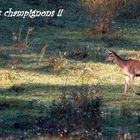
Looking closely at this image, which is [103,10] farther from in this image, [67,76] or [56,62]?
[67,76]

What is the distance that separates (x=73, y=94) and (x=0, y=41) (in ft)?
33.3

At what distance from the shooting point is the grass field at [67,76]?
15.9m

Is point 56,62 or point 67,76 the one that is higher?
point 56,62

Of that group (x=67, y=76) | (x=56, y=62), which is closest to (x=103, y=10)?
(x=56, y=62)

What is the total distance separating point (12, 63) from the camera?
Answer: 2230cm

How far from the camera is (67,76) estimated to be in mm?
21078

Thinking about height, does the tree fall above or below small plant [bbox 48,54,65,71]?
above

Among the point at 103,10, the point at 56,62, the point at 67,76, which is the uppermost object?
the point at 103,10

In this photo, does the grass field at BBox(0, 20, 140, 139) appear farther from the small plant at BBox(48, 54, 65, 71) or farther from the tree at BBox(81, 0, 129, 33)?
the tree at BBox(81, 0, 129, 33)

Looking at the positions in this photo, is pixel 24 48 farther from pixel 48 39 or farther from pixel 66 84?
pixel 66 84

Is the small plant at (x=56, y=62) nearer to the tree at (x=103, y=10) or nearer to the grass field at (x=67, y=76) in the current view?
the grass field at (x=67, y=76)

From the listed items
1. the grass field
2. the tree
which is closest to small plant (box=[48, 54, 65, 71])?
the grass field

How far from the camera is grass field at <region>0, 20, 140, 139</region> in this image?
15.9m

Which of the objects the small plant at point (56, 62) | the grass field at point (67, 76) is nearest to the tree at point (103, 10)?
the grass field at point (67, 76)
